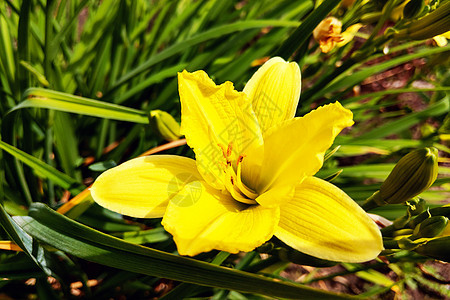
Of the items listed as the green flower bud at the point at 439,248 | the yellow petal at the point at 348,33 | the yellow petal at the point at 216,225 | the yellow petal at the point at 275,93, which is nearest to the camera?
the yellow petal at the point at 216,225

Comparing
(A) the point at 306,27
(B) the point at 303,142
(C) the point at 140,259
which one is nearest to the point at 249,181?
(B) the point at 303,142

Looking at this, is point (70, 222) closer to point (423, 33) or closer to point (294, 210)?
point (294, 210)

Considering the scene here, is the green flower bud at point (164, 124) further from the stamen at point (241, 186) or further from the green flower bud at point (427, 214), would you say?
the green flower bud at point (427, 214)

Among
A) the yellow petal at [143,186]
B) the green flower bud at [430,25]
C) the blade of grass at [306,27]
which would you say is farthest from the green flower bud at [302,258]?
the green flower bud at [430,25]

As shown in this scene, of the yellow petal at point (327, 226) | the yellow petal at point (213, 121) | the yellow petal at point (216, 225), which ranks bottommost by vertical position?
the yellow petal at point (327, 226)

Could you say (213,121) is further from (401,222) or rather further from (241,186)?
(401,222)

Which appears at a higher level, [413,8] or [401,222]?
[413,8]
